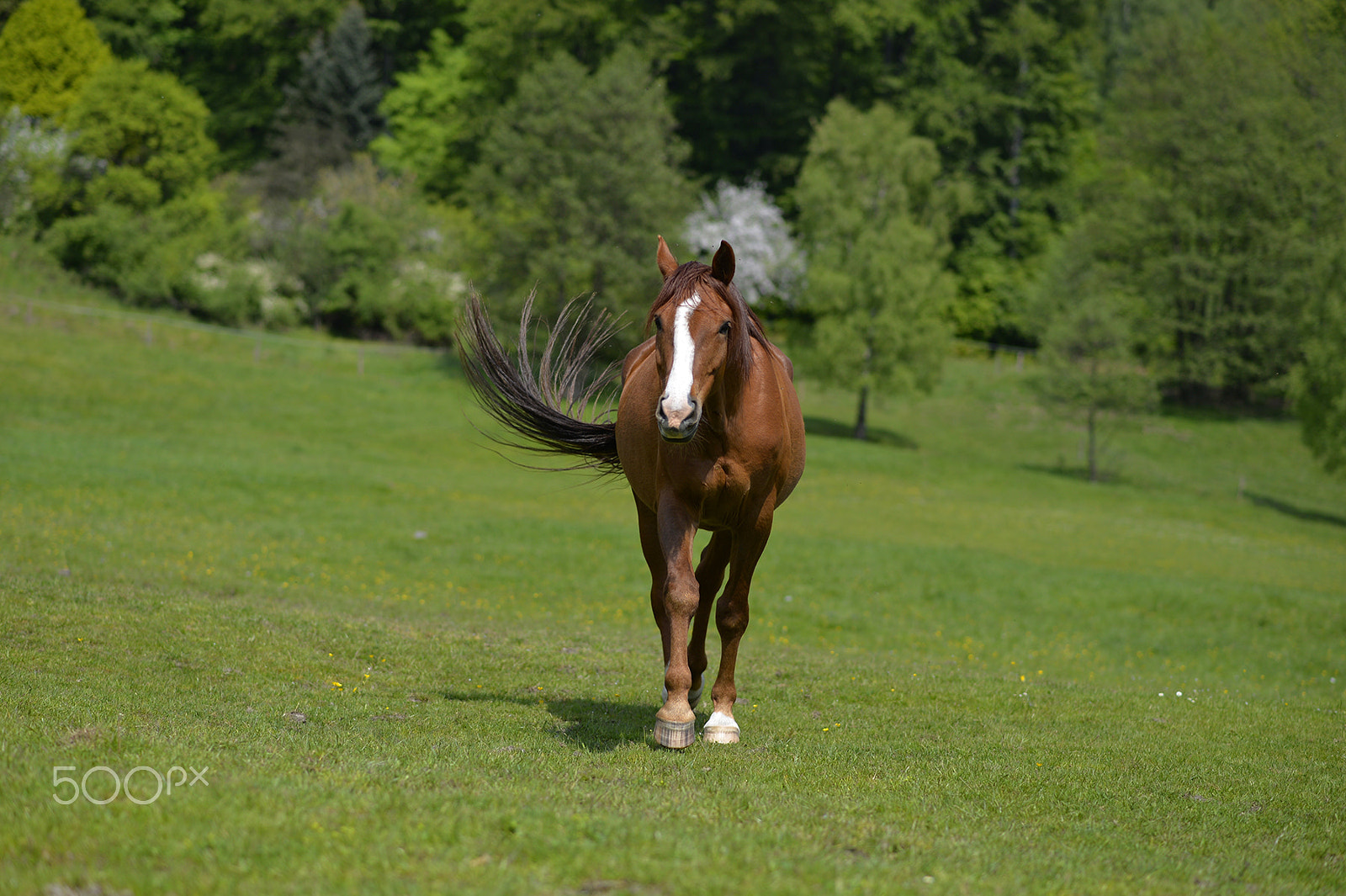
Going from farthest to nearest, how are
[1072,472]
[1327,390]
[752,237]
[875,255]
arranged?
[752,237]
[875,255]
[1072,472]
[1327,390]

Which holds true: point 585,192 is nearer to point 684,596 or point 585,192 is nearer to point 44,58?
point 44,58

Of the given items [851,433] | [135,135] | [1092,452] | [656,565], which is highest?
[135,135]

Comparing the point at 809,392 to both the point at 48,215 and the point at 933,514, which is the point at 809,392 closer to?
the point at 933,514

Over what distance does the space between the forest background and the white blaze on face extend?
35316mm

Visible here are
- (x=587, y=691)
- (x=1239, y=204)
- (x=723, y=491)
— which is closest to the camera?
(x=723, y=491)

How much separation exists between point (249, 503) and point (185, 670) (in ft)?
49.2

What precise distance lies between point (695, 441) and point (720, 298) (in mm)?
916

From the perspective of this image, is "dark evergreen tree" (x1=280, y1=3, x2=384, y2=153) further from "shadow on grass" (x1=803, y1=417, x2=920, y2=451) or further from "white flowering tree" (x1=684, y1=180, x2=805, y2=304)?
"shadow on grass" (x1=803, y1=417, x2=920, y2=451)

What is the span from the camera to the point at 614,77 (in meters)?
48.3

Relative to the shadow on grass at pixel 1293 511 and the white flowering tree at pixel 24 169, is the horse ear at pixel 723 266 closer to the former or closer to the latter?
the shadow on grass at pixel 1293 511

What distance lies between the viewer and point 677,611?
22.4ft

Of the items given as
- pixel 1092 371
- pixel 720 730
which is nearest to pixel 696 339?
pixel 720 730

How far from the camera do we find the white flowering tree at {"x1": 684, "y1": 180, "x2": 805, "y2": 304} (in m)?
55.5

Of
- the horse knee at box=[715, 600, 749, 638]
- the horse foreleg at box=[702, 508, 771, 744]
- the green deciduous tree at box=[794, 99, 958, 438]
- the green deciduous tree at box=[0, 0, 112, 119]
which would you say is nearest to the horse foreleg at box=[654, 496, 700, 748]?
the horse foreleg at box=[702, 508, 771, 744]
